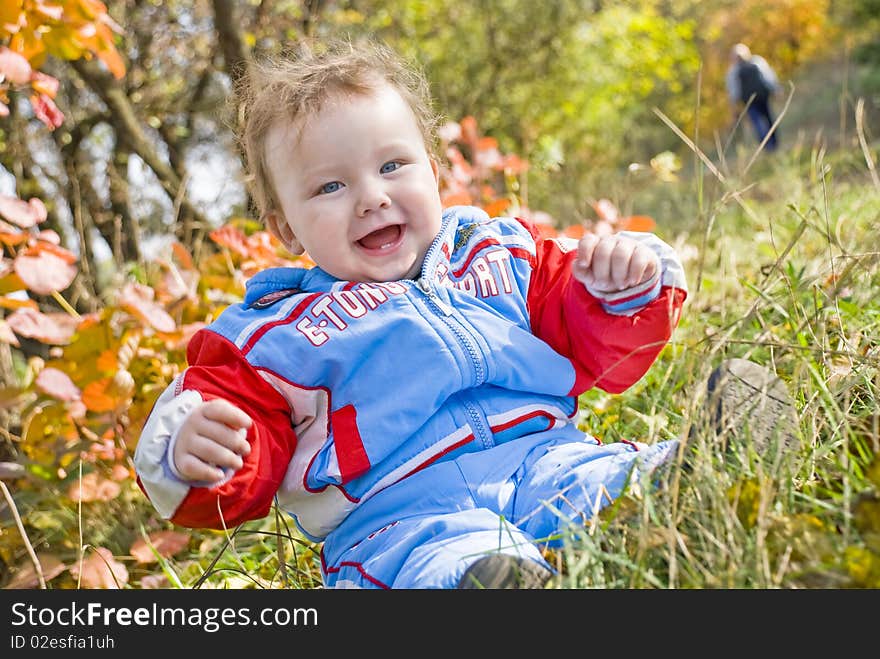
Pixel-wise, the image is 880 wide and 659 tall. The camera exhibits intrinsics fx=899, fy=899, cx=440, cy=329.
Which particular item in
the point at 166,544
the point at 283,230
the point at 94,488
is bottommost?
the point at 166,544

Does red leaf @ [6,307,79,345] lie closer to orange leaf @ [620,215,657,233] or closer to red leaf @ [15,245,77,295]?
red leaf @ [15,245,77,295]

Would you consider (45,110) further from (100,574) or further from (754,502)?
(754,502)

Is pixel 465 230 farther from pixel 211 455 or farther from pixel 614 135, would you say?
pixel 614 135

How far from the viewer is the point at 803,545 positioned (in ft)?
3.76

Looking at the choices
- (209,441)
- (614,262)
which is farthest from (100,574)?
(614,262)

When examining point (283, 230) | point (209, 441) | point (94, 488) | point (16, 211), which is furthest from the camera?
point (94, 488)

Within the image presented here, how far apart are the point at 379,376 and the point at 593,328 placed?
42cm

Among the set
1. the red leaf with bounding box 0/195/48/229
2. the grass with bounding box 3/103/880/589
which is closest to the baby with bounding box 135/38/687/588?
the grass with bounding box 3/103/880/589

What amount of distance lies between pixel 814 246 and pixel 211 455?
2.65 metres

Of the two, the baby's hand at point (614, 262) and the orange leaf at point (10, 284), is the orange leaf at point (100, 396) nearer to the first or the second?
the orange leaf at point (10, 284)

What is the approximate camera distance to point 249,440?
1550 mm

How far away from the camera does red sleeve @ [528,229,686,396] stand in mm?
1694
